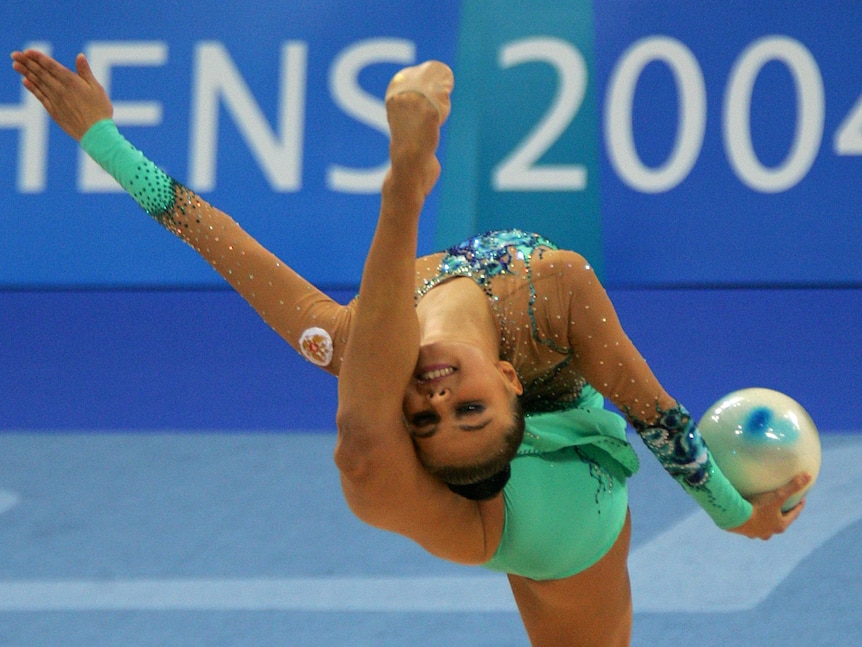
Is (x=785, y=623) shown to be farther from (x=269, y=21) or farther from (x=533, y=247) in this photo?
(x=269, y=21)

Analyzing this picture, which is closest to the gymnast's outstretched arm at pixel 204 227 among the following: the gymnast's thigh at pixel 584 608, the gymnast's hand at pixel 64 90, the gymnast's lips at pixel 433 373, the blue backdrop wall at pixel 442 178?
the gymnast's hand at pixel 64 90

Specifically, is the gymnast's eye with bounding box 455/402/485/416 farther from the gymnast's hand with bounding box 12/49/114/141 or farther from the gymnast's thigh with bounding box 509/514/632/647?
the gymnast's hand with bounding box 12/49/114/141

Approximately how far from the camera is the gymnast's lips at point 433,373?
1.99m

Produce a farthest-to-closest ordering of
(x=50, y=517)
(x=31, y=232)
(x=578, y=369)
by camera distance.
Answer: (x=31, y=232)
(x=50, y=517)
(x=578, y=369)

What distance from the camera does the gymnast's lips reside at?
1993 mm

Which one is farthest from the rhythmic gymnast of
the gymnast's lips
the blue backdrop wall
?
the blue backdrop wall

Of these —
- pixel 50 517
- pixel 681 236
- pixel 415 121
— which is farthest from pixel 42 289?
pixel 415 121

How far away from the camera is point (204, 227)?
2.28 metres

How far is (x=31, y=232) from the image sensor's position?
4.37 metres

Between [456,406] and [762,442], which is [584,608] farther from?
[456,406]

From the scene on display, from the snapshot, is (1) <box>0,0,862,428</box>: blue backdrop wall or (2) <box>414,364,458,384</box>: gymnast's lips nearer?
(2) <box>414,364,458,384</box>: gymnast's lips

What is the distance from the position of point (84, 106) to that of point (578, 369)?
1.08 metres

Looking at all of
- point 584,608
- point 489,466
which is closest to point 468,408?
point 489,466

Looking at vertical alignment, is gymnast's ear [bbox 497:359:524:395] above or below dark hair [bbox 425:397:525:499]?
above
